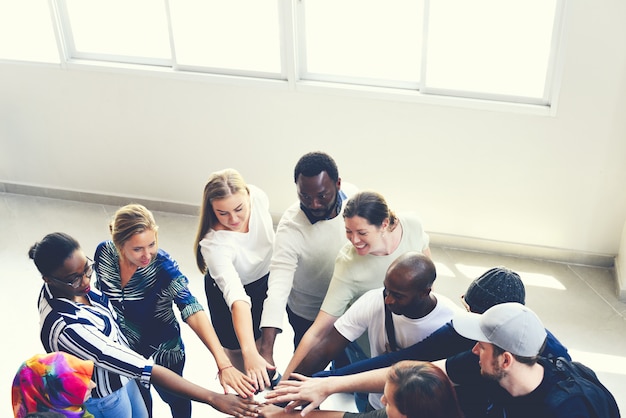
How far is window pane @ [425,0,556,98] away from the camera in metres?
4.33

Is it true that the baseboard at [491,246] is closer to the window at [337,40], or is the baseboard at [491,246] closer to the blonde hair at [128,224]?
the window at [337,40]

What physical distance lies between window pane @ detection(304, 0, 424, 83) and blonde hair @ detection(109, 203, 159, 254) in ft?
7.86

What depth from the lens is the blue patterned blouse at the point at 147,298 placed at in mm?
2797

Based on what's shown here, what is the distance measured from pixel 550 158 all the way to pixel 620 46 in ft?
2.68

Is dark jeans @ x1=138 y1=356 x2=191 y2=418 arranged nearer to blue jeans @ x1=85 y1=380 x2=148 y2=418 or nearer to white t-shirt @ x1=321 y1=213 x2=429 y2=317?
blue jeans @ x1=85 y1=380 x2=148 y2=418

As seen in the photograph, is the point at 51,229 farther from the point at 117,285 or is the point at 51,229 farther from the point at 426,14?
the point at 426,14

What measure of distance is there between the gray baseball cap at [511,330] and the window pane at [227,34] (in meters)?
3.14

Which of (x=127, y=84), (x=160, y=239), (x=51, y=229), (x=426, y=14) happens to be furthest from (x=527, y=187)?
(x=51, y=229)

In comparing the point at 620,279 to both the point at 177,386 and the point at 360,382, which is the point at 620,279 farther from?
the point at 177,386

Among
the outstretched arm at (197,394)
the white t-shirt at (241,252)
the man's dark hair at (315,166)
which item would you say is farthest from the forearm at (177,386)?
the man's dark hair at (315,166)

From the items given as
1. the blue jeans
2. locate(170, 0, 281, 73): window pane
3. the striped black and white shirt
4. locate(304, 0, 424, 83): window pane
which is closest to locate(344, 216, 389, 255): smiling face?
the striped black and white shirt

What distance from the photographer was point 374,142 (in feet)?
15.8

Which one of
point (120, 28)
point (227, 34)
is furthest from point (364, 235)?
point (120, 28)

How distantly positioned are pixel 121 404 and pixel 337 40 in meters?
2.96
